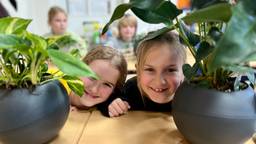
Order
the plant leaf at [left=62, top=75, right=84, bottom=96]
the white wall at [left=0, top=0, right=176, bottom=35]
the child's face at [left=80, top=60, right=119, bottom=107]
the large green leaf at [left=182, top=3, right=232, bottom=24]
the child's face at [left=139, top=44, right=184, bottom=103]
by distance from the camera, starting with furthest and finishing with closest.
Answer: the white wall at [left=0, top=0, right=176, bottom=35] < the child's face at [left=80, top=60, right=119, bottom=107] < the child's face at [left=139, top=44, right=184, bottom=103] < the plant leaf at [left=62, top=75, right=84, bottom=96] < the large green leaf at [left=182, top=3, right=232, bottom=24]

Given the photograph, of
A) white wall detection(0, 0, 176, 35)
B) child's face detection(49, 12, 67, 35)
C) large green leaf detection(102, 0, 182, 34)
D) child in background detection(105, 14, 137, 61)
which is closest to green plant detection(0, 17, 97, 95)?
large green leaf detection(102, 0, 182, 34)

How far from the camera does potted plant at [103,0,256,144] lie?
0.53m

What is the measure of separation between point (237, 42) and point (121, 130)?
1.57 feet

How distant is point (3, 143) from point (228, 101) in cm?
49

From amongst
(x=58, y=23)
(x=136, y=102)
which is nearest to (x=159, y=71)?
(x=136, y=102)

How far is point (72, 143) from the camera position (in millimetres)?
707

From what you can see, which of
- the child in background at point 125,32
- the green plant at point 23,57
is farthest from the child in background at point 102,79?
the child in background at point 125,32

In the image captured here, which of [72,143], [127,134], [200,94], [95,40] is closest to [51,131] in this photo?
[72,143]

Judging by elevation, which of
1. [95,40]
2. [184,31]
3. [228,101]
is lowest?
[95,40]

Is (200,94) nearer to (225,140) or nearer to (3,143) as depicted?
(225,140)

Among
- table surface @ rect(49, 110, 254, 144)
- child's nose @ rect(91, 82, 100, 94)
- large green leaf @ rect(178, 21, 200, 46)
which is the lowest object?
table surface @ rect(49, 110, 254, 144)

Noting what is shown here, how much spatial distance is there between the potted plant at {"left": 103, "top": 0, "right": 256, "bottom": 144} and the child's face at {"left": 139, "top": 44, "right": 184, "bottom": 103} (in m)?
0.16

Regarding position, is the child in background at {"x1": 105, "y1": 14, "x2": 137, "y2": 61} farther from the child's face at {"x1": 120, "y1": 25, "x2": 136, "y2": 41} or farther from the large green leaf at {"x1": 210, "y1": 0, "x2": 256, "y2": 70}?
the large green leaf at {"x1": 210, "y1": 0, "x2": 256, "y2": 70}

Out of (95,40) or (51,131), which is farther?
(95,40)
